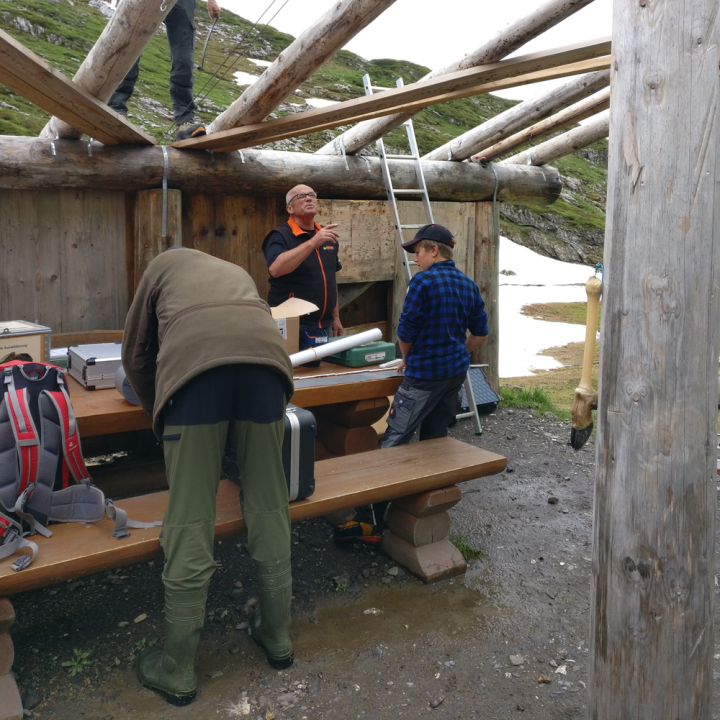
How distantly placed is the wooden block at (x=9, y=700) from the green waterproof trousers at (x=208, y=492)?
29.1 inches

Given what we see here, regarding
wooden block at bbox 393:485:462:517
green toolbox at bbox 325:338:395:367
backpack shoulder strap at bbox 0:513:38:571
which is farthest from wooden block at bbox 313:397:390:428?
backpack shoulder strap at bbox 0:513:38:571

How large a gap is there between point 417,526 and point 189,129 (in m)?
3.54

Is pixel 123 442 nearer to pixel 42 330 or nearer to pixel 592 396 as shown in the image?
pixel 42 330

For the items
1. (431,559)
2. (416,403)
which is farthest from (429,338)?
(431,559)

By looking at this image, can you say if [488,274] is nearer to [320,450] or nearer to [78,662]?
[320,450]

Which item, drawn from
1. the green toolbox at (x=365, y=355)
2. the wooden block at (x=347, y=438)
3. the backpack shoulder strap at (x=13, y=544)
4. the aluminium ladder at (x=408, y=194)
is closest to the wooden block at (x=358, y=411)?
the wooden block at (x=347, y=438)

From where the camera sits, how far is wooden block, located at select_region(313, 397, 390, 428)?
16.3 feet

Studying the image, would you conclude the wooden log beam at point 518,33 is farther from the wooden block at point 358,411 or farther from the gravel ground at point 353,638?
the gravel ground at point 353,638

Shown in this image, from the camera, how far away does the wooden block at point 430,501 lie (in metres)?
4.12

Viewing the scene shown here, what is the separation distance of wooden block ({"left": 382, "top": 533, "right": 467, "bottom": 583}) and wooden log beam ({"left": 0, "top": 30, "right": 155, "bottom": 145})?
3.24 m

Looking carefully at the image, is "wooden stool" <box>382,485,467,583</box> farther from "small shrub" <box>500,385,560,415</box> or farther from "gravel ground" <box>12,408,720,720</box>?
"small shrub" <box>500,385,560,415</box>

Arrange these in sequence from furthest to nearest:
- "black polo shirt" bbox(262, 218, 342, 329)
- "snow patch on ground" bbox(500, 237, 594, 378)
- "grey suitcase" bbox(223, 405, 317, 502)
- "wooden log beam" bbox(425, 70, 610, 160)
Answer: "snow patch on ground" bbox(500, 237, 594, 378) < "wooden log beam" bbox(425, 70, 610, 160) < "black polo shirt" bbox(262, 218, 342, 329) < "grey suitcase" bbox(223, 405, 317, 502)

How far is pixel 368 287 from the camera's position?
746 centimetres

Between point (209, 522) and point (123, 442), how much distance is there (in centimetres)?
335
